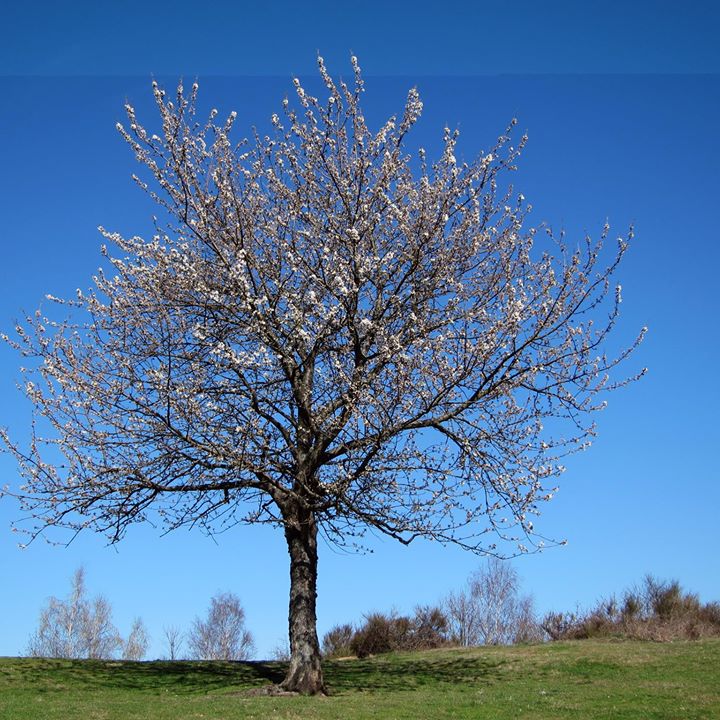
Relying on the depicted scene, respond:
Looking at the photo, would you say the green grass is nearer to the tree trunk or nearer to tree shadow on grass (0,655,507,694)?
tree shadow on grass (0,655,507,694)

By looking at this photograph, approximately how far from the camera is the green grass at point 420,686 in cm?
1506

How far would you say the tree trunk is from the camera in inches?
694

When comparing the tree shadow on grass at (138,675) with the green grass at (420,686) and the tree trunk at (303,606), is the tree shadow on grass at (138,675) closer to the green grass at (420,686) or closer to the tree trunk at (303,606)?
the green grass at (420,686)

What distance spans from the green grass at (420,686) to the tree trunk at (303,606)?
3.01ft

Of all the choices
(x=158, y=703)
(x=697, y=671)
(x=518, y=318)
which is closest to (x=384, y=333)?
(x=518, y=318)

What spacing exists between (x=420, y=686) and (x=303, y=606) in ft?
11.2

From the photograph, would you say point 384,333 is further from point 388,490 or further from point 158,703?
point 158,703

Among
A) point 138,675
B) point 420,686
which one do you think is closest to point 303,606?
point 420,686

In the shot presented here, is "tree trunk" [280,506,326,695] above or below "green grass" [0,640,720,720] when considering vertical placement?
above

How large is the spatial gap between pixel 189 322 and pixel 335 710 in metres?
9.01

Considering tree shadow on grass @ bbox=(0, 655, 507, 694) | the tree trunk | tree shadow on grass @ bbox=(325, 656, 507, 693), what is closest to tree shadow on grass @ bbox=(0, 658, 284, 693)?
tree shadow on grass @ bbox=(0, 655, 507, 694)

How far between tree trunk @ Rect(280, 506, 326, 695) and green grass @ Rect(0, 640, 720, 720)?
3.01ft

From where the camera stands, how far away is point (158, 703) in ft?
53.4

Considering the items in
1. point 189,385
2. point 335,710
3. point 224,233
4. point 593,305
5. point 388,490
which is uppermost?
point 224,233
